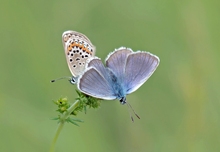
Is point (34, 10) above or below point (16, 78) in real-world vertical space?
above

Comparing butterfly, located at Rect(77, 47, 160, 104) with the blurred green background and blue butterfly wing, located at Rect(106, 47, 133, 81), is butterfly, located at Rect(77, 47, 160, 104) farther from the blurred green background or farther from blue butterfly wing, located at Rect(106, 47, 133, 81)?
the blurred green background

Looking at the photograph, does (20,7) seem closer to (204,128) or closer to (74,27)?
(74,27)

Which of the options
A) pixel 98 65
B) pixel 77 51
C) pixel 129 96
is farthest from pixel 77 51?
pixel 129 96

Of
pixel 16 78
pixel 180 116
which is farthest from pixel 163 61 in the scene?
pixel 16 78

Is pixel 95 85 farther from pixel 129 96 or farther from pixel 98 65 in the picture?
pixel 129 96

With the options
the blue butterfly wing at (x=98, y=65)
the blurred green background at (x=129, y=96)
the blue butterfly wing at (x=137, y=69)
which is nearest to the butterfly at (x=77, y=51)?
the blue butterfly wing at (x=98, y=65)
